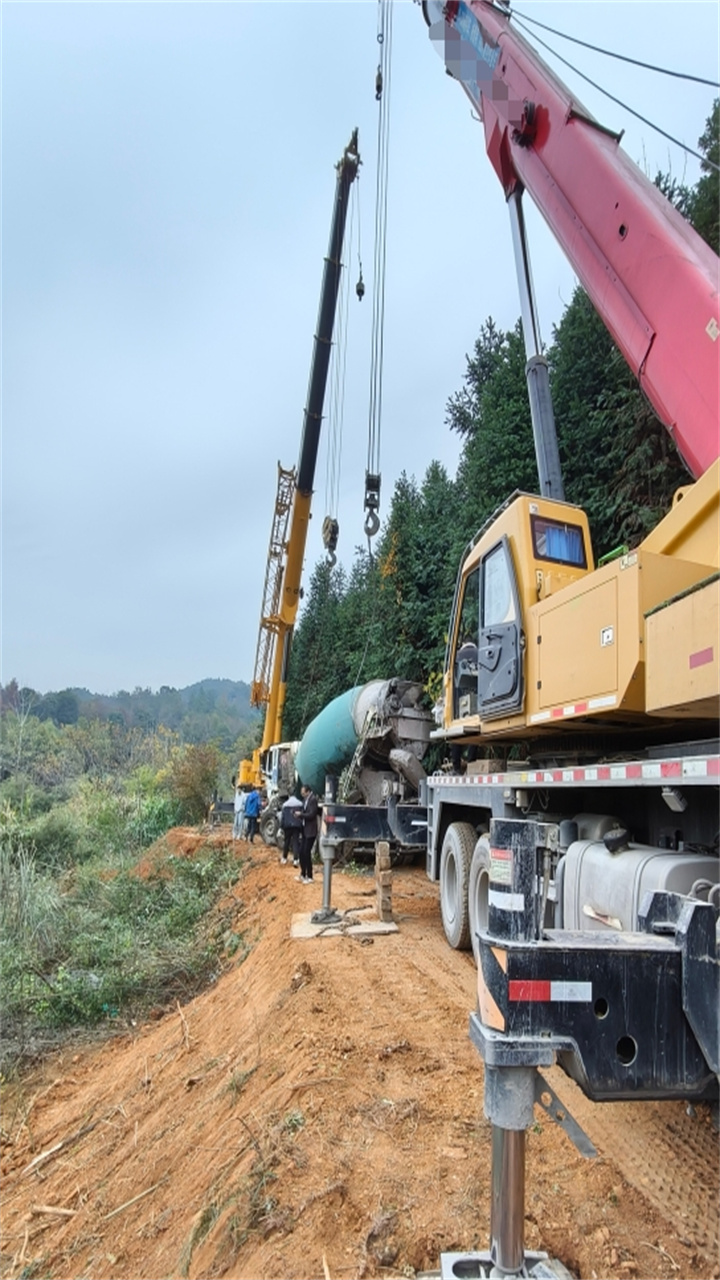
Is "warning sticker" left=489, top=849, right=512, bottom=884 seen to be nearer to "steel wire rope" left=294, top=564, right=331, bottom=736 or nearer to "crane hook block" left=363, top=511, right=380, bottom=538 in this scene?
"crane hook block" left=363, top=511, right=380, bottom=538

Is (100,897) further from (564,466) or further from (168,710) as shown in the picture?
(168,710)

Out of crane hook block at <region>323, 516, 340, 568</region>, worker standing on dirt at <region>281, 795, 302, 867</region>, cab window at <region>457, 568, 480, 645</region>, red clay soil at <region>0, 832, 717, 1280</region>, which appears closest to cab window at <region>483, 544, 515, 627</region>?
cab window at <region>457, 568, 480, 645</region>

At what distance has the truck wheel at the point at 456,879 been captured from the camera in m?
6.66

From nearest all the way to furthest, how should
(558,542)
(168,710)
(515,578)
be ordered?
1. (515,578)
2. (558,542)
3. (168,710)

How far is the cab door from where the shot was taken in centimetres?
516

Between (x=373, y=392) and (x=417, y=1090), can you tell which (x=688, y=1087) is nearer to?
(x=417, y=1090)

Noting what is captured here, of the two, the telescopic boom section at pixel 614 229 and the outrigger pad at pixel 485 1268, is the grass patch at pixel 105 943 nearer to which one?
the outrigger pad at pixel 485 1268

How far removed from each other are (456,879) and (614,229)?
5563 millimetres

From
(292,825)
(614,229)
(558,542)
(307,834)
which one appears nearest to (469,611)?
(558,542)

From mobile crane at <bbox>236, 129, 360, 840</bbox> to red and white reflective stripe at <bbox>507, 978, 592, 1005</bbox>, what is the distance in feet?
49.4

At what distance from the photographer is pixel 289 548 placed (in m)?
19.2

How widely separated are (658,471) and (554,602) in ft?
22.2

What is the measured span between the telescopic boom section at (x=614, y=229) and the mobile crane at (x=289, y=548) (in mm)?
9865

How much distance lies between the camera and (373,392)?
15.4 metres
